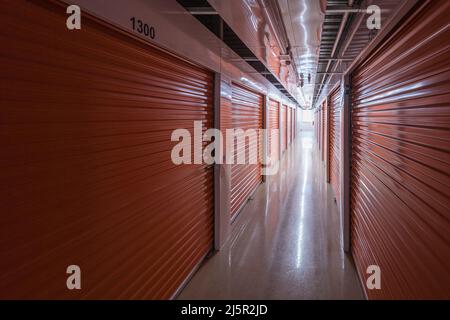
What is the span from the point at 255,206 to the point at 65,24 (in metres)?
5.74

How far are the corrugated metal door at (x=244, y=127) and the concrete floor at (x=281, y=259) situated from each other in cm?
35

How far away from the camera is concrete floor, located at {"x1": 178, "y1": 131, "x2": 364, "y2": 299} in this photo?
3588 mm

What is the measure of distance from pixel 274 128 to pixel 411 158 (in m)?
9.99

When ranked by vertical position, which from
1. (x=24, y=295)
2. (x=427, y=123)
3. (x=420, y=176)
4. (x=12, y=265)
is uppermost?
(x=427, y=123)

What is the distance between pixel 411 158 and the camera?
2.10 m

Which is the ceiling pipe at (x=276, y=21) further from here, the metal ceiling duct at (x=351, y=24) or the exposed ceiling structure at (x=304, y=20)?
the metal ceiling duct at (x=351, y=24)

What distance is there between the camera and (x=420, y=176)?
75.7 inches

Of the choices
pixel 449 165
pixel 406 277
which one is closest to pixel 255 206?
pixel 406 277

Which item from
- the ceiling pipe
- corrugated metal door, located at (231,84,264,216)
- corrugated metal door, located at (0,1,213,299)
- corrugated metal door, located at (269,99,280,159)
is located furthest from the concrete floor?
corrugated metal door, located at (269,99,280,159)

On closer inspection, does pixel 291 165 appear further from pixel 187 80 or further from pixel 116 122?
pixel 116 122

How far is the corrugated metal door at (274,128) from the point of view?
438 inches

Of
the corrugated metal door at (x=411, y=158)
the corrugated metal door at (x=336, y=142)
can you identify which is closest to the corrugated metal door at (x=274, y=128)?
the corrugated metal door at (x=336, y=142)

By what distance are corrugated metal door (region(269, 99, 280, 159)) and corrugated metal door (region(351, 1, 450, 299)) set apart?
761cm

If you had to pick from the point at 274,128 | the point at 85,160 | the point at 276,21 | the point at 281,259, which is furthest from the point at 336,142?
the point at 85,160
